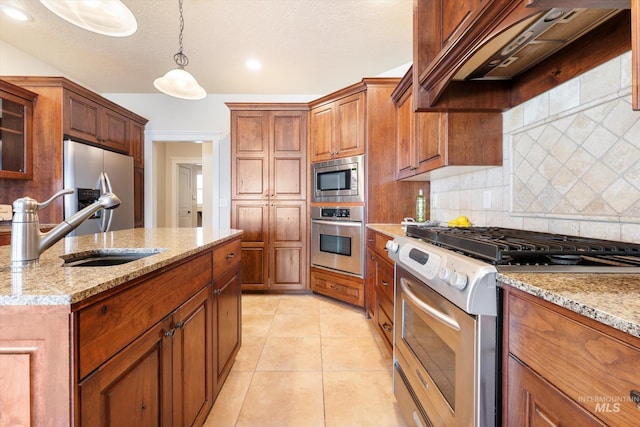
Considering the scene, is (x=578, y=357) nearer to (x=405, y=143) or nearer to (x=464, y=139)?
(x=464, y=139)

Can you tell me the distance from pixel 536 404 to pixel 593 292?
29cm

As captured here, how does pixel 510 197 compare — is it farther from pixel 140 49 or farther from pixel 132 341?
pixel 140 49

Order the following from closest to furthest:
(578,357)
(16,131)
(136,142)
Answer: (578,357) < (16,131) < (136,142)

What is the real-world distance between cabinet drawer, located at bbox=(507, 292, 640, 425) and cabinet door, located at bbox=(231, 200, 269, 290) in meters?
2.94

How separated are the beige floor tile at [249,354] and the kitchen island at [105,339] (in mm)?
583

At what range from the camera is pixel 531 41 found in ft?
3.73

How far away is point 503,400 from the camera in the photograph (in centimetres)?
74

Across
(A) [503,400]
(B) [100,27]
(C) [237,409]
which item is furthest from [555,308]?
(B) [100,27]

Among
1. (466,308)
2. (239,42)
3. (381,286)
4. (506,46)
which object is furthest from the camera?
(239,42)

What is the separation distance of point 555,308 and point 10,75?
458 cm

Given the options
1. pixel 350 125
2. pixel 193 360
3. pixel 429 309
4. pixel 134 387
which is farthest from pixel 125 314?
pixel 350 125

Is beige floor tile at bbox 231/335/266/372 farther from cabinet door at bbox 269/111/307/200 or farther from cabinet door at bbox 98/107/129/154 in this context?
cabinet door at bbox 98/107/129/154

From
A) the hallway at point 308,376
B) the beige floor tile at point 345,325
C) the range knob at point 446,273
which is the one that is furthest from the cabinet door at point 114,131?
the range knob at point 446,273

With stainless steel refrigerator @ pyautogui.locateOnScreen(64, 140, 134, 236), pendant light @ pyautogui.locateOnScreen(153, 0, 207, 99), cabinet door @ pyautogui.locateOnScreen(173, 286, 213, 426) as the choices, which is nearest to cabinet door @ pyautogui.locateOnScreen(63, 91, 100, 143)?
stainless steel refrigerator @ pyautogui.locateOnScreen(64, 140, 134, 236)
